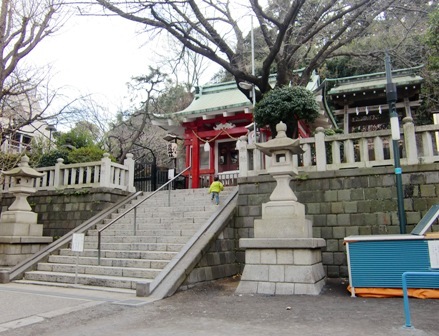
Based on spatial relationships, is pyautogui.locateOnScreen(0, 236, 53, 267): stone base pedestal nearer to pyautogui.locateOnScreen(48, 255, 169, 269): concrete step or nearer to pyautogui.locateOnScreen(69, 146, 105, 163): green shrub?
pyautogui.locateOnScreen(48, 255, 169, 269): concrete step

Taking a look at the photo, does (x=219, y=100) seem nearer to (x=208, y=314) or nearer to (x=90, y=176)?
(x=90, y=176)

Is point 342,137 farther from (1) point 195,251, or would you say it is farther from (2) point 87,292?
(2) point 87,292

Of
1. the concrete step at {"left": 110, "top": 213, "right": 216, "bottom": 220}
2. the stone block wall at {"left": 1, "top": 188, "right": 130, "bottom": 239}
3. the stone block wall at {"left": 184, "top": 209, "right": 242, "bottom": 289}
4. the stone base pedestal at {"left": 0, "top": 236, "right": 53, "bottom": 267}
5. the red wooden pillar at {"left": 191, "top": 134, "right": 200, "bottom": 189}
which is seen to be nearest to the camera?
the stone block wall at {"left": 184, "top": 209, "right": 242, "bottom": 289}

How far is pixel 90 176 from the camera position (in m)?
12.1

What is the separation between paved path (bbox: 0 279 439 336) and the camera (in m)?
4.13

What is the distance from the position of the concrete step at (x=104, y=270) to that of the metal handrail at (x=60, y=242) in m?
0.31

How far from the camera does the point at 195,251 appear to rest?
749 cm

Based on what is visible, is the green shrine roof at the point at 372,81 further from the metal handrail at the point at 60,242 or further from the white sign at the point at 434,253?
the white sign at the point at 434,253

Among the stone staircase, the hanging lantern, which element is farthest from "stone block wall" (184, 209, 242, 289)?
the hanging lantern

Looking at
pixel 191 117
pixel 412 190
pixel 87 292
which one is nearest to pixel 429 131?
pixel 412 190

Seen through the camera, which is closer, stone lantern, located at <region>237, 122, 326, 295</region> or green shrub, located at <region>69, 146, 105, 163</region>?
stone lantern, located at <region>237, 122, 326, 295</region>

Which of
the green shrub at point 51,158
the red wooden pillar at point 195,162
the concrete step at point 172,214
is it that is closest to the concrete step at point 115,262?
the concrete step at point 172,214

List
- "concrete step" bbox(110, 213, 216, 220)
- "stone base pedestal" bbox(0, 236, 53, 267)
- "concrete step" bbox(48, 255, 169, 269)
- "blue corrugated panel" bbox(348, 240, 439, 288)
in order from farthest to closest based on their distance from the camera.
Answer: "concrete step" bbox(110, 213, 216, 220) → "stone base pedestal" bbox(0, 236, 53, 267) → "concrete step" bbox(48, 255, 169, 269) → "blue corrugated panel" bbox(348, 240, 439, 288)

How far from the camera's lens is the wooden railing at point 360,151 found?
26.9ft
